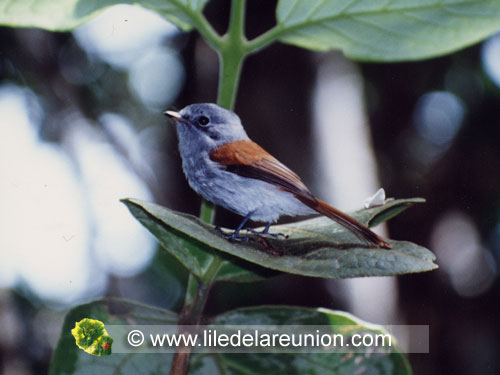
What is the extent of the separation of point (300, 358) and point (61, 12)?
21.5 inches

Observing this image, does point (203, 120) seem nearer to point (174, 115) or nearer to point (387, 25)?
point (174, 115)

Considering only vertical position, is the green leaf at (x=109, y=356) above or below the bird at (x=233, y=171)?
below

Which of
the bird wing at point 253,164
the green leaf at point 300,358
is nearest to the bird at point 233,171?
the bird wing at point 253,164

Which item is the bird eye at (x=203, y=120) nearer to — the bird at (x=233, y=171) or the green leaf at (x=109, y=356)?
the bird at (x=233, y=171)

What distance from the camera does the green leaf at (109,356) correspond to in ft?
2.13

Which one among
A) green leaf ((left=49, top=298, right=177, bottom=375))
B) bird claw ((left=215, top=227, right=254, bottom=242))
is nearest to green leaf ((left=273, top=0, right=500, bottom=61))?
bird claw ((left=215, top=227, right=254, bottom=242))

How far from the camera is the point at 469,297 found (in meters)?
2.12

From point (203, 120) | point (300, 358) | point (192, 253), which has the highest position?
point (203, 120)

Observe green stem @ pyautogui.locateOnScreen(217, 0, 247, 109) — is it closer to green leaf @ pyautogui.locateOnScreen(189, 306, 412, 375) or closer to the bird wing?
the bird wing

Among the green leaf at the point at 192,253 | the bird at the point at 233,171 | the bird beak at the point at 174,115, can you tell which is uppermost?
the bird beak at the point at 174,115

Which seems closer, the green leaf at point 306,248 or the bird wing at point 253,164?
the green leaf at point 306,248

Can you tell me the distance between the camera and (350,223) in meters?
0.59

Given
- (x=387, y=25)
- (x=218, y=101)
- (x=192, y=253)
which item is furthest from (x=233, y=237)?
(x=387, y=25)

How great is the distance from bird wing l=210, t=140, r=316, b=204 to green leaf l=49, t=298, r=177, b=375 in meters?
0.21
